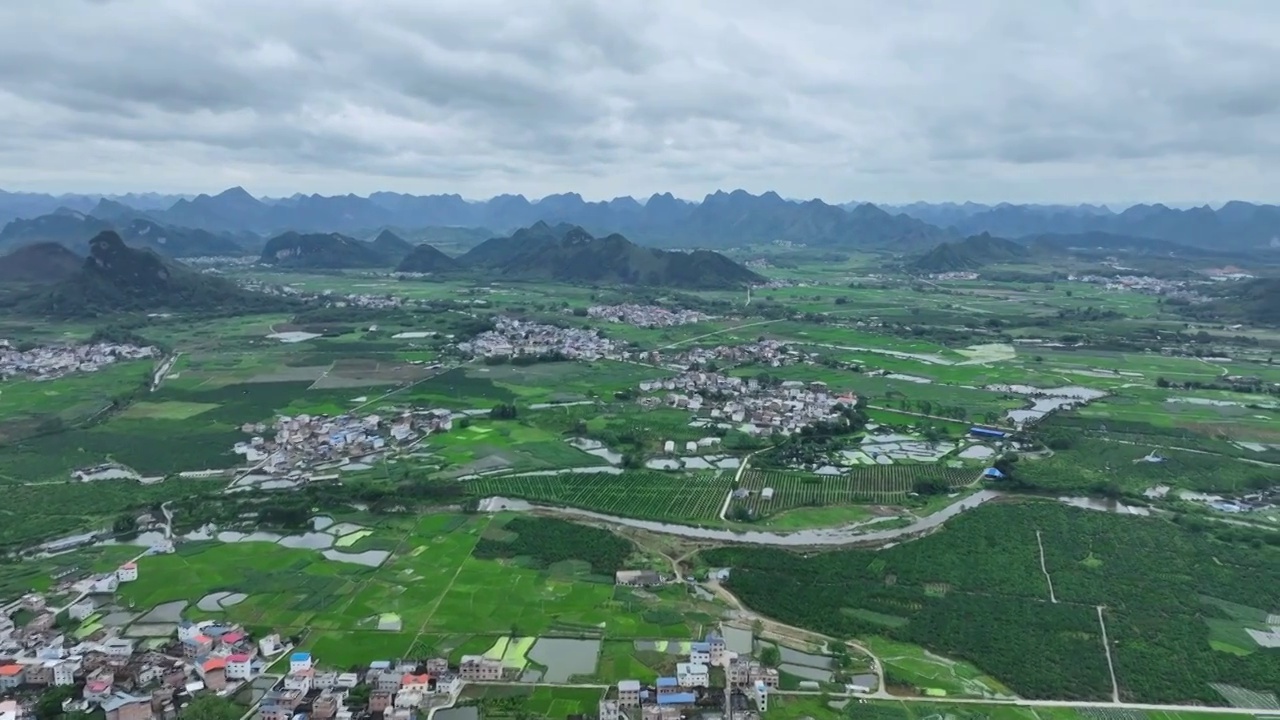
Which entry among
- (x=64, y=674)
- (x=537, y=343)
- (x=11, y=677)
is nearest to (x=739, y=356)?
(x=537, y=343)

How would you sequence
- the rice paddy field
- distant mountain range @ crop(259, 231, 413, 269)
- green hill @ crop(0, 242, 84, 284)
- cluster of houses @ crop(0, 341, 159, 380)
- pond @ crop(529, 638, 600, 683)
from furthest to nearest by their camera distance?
distant mountain range @ crop(259, 231, 413, 269)
green hill @ crop(0, 242, 84, 284)
cluster of houses @ crop(0, 341, 159, 380)
the rice paddy field
pond @ crop(529, 638, 600, 683)

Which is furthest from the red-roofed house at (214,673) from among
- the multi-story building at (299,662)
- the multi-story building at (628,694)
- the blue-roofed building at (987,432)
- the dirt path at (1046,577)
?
the blue-roofed building at (987,432)

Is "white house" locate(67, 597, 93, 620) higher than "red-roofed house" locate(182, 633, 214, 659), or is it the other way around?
"red-roofed house" locate(182, 633, 214, 659)

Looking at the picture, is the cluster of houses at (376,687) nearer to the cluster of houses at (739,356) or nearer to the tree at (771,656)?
the tree at (771,656)

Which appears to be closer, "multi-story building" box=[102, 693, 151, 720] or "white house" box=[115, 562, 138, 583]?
"multi-story building" box=[102, 693, 151, 720]

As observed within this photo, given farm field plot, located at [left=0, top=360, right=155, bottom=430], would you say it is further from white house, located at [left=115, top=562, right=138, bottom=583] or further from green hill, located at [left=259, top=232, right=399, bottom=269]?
green hill, located at [left=259, top=232, right=399, bottom=269]

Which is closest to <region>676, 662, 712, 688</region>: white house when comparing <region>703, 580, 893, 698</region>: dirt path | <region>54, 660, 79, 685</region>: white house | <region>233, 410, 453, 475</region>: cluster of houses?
<region>703, 580, 893, 698</region>: dirt path

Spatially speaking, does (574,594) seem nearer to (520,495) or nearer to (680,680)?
(680,680)
